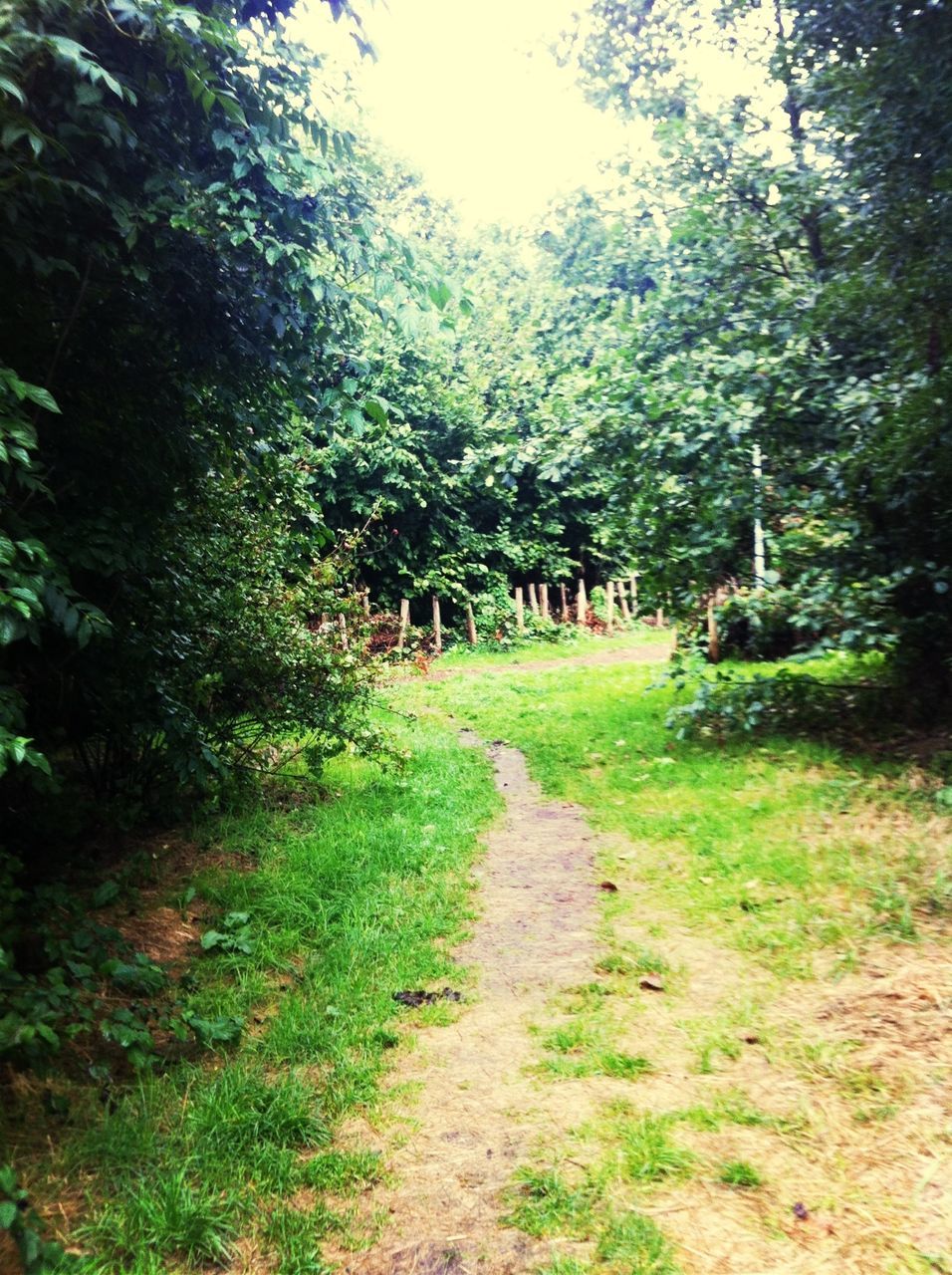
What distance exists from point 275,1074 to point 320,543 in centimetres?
429

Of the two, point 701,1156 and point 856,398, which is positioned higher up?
point 856,398

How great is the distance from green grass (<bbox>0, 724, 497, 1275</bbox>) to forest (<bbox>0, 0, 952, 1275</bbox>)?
0.02 meters

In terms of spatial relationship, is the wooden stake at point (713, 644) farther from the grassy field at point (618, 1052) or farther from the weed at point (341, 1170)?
the weed at point (341, 1170)

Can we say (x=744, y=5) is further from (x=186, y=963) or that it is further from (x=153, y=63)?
(x=186, y=963)

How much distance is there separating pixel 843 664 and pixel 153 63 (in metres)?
9.10

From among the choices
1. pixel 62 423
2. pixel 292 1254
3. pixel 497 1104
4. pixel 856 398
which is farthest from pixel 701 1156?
pixel 856 398

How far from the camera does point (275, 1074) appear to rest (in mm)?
3008

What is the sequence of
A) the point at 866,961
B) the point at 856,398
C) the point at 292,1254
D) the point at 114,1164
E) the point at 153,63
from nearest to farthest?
the point at 292,1254 < the point at 114,1164 < the point at 153,63 < the point at 866,961 < the point at 856,398

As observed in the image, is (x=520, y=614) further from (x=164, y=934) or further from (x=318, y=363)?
(x=164, y=934)

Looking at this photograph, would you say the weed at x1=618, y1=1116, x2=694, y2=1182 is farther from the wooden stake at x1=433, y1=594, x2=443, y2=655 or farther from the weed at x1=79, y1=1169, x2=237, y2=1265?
the wooden stake at x1=433, y1=594, x2=443, y2=655

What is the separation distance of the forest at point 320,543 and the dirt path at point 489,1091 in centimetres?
11

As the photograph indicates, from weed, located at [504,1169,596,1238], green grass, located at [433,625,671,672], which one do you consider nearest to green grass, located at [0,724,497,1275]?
weed, located at [504,1169,596,1238]

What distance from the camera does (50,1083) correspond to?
111 inches

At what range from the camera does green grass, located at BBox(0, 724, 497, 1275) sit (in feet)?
7.53
